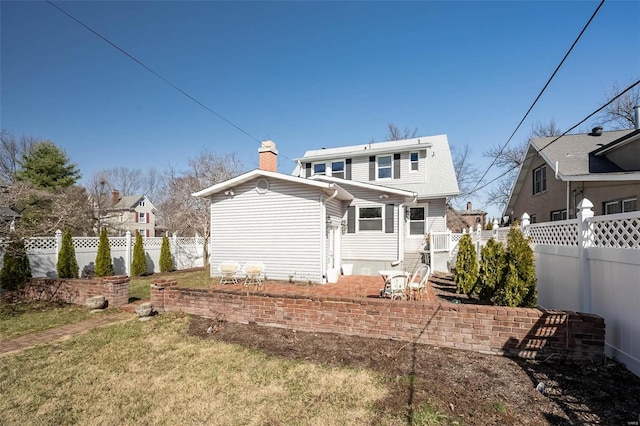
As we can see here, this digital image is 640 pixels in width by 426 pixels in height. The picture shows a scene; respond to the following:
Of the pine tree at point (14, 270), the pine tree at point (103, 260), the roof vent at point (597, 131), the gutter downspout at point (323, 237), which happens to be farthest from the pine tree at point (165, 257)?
the roof vent at point (597, 131)

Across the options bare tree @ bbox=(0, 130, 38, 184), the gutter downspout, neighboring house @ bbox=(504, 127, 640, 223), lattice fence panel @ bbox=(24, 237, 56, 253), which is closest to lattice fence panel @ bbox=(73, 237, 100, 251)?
lattice fence panel @ bbox=(24, 237, 56, 253)

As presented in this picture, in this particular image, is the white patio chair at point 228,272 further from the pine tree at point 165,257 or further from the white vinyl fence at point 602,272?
the white vinyl fence at point 602,272

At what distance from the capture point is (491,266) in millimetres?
7180

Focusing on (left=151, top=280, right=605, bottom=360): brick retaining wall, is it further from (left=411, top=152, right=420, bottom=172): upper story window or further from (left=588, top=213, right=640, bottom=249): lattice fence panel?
(left=411, top=152, right=420, bottom=172): upper story window

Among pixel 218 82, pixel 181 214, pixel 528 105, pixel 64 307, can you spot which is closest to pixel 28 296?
pixel 64 307

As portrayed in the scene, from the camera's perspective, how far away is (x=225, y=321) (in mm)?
6746

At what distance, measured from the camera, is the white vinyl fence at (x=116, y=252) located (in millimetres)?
12086

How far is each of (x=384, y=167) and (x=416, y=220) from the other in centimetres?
328

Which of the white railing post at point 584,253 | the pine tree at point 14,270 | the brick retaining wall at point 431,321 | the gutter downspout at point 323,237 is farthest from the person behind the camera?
the gutter downspout at point 323,237

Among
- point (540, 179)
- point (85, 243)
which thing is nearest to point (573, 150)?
point (540, 179)

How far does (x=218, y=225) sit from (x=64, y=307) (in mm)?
5311

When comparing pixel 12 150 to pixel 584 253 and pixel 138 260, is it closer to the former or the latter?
pixel 138 260

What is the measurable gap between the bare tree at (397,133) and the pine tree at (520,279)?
29888 millimetres

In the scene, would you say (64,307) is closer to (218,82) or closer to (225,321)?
(225,321)
